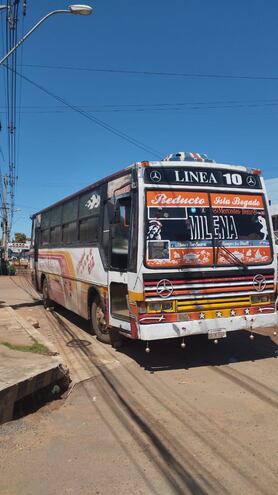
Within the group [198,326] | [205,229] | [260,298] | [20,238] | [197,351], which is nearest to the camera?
[198,326]

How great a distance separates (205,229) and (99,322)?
319 centimetres

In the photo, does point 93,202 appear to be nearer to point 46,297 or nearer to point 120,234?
point 120,234

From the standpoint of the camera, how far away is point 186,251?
7.25 metres

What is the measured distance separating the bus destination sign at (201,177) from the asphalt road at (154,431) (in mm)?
2836

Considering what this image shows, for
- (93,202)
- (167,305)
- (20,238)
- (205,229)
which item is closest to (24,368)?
(167,305)

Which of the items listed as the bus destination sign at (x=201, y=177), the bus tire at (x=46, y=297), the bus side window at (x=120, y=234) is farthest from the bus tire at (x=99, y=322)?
the bus tire at (x=46, y=297)

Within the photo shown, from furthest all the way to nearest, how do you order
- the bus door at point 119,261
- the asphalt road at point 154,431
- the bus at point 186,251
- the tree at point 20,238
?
the tree at point 20,238 < the bus door at point 119,261 < the bus at point 186,251 < the asphalt road at point 154,431

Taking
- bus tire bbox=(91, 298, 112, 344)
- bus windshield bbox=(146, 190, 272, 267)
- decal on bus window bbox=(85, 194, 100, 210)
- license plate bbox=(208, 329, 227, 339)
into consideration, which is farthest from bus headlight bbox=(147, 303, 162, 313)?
decal on bus window bbox=(85, 194, 100, 210)

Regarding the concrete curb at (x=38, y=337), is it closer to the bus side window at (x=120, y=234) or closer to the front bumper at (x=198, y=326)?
the front bumper at (x=198, y=326)

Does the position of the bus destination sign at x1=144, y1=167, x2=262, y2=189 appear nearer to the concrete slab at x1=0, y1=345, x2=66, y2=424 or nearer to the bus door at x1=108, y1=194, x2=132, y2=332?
the bus door at x1=108, y1=194, x2=132, y2=332

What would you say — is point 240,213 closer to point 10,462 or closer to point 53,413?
point 53,413

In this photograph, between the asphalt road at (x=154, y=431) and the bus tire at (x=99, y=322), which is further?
the bus tire at (x=99, y=322)

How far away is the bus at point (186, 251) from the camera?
7.03m

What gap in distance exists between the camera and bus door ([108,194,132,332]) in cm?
761
